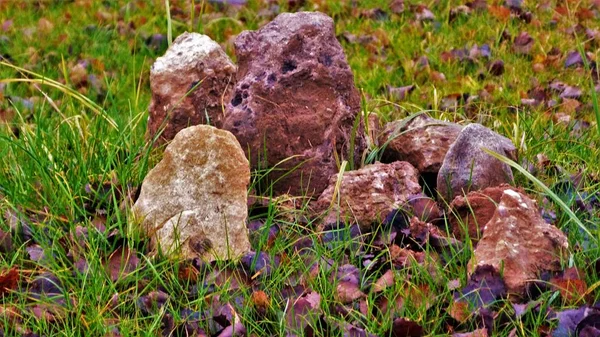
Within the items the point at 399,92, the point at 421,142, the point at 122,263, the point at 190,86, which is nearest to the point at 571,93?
the point at 399,92

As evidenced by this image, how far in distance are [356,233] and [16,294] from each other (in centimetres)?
111

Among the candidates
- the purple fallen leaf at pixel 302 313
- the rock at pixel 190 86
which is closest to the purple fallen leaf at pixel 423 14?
the rock at pixel 190 86

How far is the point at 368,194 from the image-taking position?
3.26 metres

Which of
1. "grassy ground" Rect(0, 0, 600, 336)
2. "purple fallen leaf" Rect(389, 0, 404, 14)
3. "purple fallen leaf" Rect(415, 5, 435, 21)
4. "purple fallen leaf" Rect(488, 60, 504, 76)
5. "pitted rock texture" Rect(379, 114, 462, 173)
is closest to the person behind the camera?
"grassy ground" Rect(0, 0, 600, 336)

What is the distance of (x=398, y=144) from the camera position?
3666 millimetres

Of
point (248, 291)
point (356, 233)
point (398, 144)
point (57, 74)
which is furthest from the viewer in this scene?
point (57, 74)

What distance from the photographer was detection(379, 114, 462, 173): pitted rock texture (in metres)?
3.54

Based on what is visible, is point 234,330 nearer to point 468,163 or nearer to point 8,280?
point 8,280

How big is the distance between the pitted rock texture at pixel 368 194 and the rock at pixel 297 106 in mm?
155

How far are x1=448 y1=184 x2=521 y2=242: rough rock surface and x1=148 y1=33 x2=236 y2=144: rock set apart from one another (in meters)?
1.03

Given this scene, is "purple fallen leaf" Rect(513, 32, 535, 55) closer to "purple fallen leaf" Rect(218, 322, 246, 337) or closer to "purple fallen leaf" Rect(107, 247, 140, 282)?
"purple fallen leaf" Rect(107, 247, 140, 282)

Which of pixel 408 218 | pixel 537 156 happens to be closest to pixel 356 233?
pixel 408 218

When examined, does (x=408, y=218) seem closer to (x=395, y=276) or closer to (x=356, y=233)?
(x=356, y=233)

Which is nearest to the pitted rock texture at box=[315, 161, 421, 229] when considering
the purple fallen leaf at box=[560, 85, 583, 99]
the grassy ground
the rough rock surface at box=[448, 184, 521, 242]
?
the grassy ground
